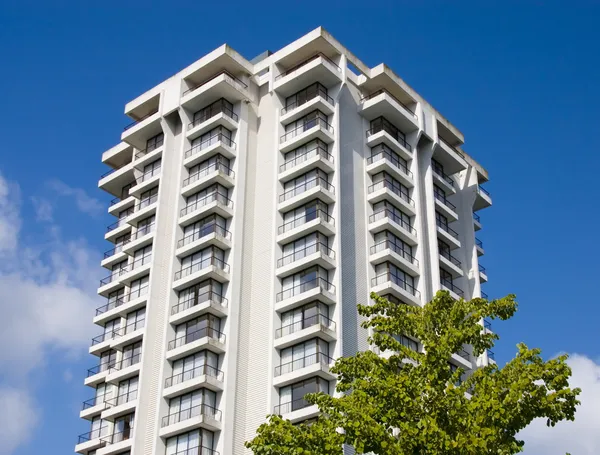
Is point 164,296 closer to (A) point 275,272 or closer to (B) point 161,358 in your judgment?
(B) point 161,358

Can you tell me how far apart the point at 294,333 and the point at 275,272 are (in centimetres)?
510

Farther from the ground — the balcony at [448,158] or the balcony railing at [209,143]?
the balcony at [448,158]

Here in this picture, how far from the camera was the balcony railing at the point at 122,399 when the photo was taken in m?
61.7

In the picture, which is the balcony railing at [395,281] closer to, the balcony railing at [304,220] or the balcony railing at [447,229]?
the balcony railing at [304,220]

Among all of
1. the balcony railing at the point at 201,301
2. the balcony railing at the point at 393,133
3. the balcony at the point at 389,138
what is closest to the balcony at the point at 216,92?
the balcony railing at the point at 393,133

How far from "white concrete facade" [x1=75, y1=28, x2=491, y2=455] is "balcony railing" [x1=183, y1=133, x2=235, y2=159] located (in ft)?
0.35

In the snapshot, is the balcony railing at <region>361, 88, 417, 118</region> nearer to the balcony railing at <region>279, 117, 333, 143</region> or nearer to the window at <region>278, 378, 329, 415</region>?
the balcony railing at <region>279, 117, 333, 143</region>

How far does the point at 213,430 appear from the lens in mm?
54062

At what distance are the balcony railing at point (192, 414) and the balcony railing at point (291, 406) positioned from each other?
3975mm

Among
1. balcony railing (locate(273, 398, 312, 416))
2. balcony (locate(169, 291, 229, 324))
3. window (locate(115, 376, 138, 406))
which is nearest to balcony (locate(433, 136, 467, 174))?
balcony (locate(169, 291, 229, 324))

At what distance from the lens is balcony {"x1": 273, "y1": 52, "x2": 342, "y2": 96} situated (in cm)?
6370

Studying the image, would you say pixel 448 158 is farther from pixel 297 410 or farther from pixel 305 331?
pixel 297 410

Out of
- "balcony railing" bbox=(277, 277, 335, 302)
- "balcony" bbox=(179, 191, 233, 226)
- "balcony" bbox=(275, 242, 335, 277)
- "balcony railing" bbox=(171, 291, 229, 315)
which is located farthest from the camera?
"balcony" bbox=(179, 191, 233, 226)

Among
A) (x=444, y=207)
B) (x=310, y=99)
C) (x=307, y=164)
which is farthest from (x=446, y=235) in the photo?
(x=310, y=99)
